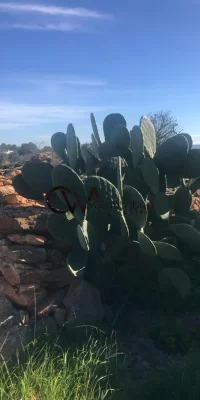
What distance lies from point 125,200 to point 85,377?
1782mm

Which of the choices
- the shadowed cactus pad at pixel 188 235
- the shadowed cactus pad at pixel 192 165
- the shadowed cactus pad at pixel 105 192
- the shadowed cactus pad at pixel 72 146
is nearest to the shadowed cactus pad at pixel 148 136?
the shadowed cactus pad at pixel 192 165

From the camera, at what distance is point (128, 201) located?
16.3ft

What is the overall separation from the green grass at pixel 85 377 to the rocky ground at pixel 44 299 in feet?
1.19

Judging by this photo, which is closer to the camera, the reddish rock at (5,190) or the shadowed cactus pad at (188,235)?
the shadowed cactus pad at (188,235)

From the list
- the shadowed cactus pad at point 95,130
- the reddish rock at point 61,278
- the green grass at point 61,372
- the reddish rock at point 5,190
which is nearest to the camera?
the green grass at point 61,372

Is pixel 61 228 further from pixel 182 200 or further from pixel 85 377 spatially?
pixel 85 377

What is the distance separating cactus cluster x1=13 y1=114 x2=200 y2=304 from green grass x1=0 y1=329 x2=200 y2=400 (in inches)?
31.3

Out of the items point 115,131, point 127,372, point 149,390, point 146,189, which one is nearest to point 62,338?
point 127,372

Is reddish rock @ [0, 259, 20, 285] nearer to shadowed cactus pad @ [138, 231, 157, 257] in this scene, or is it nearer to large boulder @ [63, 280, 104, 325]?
large boulder @ [63, 280, 104, 325]

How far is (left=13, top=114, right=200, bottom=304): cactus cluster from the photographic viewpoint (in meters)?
4.83

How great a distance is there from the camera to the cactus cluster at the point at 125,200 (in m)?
4.83

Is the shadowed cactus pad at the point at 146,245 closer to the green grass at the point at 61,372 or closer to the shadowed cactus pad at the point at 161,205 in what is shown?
the shadowed cactus pad at the point at 161,205

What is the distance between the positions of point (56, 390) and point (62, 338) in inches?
41.8

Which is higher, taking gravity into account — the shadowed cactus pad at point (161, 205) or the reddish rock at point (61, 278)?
the shadowed cactus pad at point (161, 205)
